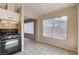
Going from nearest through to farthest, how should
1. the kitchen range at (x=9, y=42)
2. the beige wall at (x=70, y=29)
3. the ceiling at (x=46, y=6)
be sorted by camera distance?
the kitchen range at (x=9, y=42)
the ceiling at (x=46, y=6)
the beige wall at (x=70, y=29)

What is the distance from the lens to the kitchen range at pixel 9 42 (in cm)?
284

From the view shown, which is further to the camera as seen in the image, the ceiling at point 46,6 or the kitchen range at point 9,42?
the ceiling at point 46,6

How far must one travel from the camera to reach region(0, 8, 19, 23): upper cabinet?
318 centimetres

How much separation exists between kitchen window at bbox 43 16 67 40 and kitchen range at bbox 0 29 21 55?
2.18 metres

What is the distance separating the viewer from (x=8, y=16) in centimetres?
341

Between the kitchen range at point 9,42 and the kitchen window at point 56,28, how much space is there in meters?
2.18

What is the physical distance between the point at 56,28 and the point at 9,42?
276 cm

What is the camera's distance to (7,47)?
2.96 meters

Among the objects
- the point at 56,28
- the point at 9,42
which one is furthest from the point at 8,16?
the point at 56,28

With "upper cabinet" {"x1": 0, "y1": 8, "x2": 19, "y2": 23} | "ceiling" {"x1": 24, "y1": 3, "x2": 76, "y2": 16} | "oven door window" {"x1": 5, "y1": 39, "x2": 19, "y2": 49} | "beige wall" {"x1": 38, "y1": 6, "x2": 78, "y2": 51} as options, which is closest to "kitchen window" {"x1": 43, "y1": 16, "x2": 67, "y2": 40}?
"beige wall" {"x1": 38, "y1": 6, "x2": 78, "y2": 51}

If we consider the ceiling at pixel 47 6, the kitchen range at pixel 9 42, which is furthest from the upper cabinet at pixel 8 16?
the ceiling at pixel 47 6

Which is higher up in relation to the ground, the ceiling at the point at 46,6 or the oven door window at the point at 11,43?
the ceiling at the point at 46,6

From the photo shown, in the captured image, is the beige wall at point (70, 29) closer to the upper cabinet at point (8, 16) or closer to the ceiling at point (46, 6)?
the ceiling at point (46, 6)

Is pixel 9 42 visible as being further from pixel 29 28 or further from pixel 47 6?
pixel 29 28
